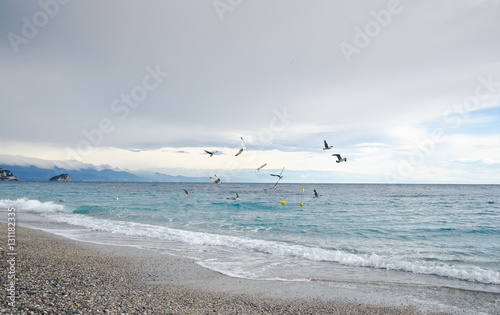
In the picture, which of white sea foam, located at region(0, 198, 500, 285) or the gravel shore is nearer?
the gravel shore

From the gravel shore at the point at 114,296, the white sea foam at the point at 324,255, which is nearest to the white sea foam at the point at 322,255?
the white sea foam at the point at 324,255

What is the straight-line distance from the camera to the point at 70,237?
16.5 meters

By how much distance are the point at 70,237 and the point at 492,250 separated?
23701 millimetres

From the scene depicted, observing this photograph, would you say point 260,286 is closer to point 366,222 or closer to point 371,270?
point 371,270

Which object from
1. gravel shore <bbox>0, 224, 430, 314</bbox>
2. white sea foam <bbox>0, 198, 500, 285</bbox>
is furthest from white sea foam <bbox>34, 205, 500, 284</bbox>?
gravel shore <bbox>0, 224, 430, 314</bbox>

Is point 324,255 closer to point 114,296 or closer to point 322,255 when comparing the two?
point 322,255

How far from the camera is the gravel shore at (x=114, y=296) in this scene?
250 inches

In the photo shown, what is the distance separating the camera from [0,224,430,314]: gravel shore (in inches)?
250

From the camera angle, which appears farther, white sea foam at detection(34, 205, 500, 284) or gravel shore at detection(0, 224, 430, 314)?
white sea foam at detection(34, 205, 500, 284)

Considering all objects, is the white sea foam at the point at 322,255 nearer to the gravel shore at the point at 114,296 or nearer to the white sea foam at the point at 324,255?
the white sea foam at the point at 324,255

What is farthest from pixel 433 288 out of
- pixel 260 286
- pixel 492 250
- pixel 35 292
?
pixel 35 292

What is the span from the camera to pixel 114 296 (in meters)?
7.20

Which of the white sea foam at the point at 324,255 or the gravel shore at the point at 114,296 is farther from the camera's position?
the white sea foam at the point at 324,255

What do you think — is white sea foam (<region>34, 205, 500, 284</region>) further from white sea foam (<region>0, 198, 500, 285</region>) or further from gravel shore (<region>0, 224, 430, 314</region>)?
gravel shore (<region>0, 224, 430, 314</region>)
